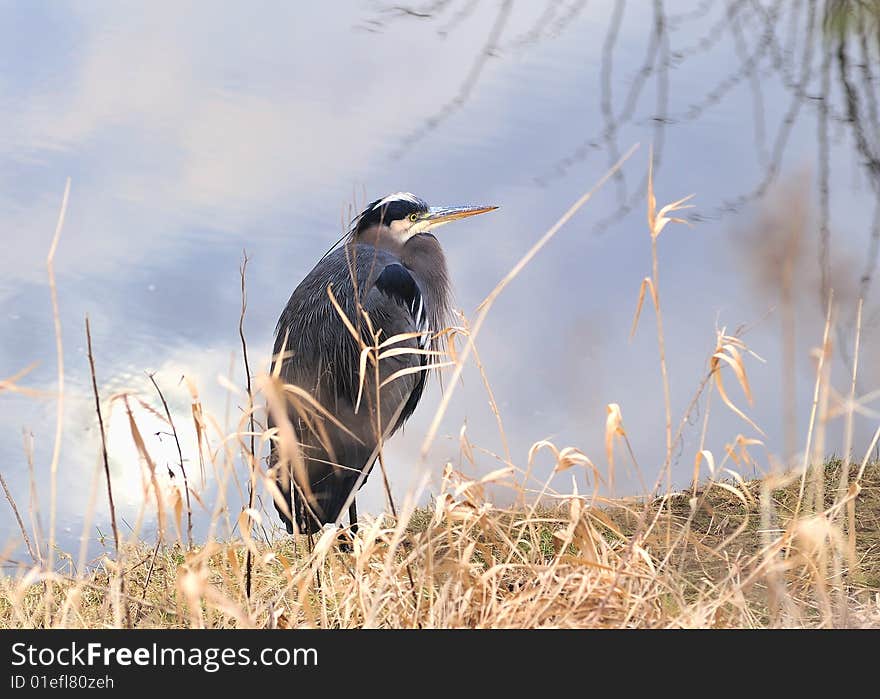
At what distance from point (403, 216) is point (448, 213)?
0.18m

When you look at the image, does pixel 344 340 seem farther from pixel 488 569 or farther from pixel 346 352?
pixel 488 569

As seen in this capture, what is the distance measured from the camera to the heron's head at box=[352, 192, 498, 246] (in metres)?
3.56

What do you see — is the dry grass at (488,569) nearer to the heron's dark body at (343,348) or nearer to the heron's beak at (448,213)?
the heron's dark body at (343,348)

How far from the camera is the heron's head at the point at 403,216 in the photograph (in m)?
3.56

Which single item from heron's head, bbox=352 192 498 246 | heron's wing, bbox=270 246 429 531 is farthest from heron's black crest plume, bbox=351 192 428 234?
heron's wing, bbox=270 246 429 531

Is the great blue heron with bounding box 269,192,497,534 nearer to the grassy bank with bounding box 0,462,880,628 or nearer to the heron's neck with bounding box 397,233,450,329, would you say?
the heron's neck with bounding box 397,233,450,329

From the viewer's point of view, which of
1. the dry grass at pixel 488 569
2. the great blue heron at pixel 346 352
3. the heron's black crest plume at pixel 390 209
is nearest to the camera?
the dry grass at pixel 488 569

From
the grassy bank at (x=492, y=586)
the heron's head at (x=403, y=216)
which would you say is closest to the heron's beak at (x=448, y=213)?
the heron's head at (x=403, y=216)

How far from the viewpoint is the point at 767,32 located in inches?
164

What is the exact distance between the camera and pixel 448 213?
3.65m
